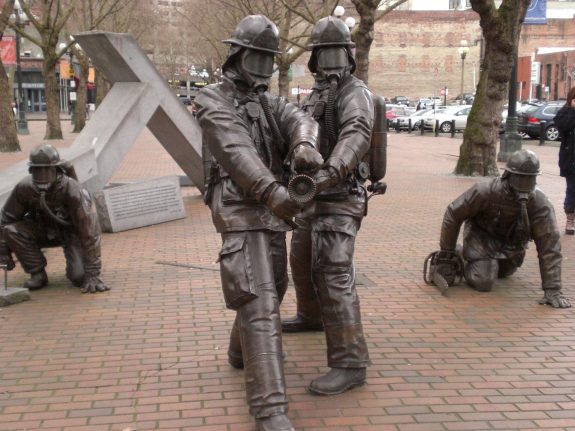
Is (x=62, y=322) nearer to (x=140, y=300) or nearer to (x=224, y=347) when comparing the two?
(x=140, y=300)

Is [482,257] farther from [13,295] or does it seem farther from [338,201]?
[13,295]

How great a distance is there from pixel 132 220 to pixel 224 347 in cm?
531

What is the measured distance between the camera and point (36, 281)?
6977 millimetres

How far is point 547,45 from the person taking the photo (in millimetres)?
67625

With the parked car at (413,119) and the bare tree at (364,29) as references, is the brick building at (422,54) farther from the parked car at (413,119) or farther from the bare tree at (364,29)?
the bare tree at (364,29)

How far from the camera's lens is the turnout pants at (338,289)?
4.41 metres

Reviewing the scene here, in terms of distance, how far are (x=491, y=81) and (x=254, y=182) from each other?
39.7ft

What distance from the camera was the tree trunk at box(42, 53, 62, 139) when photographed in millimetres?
26812

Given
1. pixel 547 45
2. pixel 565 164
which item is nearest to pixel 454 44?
pixel 547 45

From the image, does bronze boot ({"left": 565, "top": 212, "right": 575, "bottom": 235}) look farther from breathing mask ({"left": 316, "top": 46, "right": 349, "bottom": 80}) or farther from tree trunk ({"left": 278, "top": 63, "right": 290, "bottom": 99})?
tree trunk ({"left": 278, "top": 63, "right": 290, "bottom": 99})

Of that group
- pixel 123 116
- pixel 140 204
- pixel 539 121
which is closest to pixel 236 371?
pixel 140 204

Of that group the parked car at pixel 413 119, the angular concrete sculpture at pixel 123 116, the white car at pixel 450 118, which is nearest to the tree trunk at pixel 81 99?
the parked car at pixel 413 119

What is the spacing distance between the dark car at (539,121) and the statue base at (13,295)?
2391 centimetres

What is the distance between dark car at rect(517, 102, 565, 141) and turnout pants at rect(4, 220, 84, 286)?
922 inches
